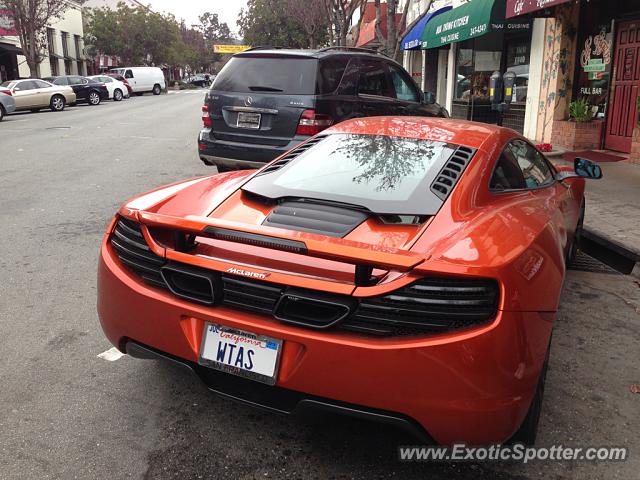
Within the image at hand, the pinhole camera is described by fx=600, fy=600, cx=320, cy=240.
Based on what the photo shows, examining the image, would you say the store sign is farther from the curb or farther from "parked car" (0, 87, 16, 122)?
the curb

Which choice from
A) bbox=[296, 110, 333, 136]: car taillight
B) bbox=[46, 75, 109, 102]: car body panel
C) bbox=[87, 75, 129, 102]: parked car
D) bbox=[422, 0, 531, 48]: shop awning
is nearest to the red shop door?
bbox=[422, 0, 531, 48]: shop awning

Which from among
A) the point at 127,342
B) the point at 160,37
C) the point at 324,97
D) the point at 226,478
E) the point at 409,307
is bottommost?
the point at 226,478

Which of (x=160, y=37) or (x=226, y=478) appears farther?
(x=160, y=37)

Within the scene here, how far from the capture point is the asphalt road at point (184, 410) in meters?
2.59

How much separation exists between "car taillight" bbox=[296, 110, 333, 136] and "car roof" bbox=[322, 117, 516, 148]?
308 centimetres

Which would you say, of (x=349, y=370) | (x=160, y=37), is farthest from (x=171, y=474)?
(x=160, y=37)

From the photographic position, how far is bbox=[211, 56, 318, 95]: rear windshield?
7074mm

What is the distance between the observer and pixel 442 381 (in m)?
2.14

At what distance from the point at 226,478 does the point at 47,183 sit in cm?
747

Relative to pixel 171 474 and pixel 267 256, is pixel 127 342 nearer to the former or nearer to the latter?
pixel 171 474

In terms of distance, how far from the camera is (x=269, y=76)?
23.8 ft

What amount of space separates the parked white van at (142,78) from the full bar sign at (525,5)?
3429 cm

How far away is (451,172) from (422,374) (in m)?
1.21

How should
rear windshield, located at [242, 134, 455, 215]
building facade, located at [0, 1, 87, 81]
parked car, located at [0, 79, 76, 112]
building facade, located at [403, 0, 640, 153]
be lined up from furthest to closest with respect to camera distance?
building facade, located at [0, 1, 87, 81], parked car, located at [0, 79, 76, 112], building facade, located at [403, 0, 640, 153], rear windshield, located at [242, 134, 455, 215]
